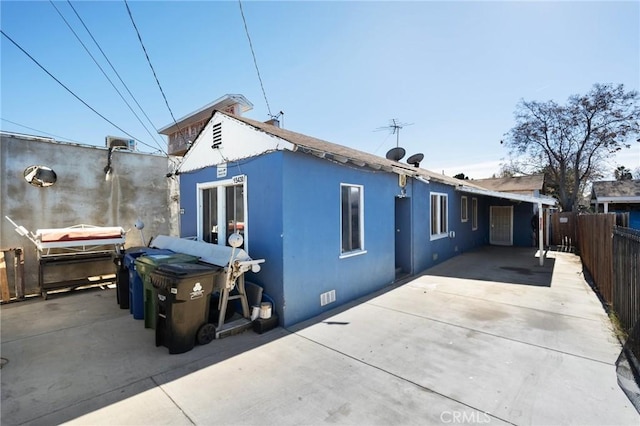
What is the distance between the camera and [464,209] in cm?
1275

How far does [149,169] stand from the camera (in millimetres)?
8539

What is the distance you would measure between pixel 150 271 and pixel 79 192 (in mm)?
4914

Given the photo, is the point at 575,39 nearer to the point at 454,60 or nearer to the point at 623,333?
the point at 454,60

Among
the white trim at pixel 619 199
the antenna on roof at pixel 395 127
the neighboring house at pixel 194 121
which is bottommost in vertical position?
the white trim at pixel 619 199

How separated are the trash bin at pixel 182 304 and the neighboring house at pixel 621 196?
25377 mm

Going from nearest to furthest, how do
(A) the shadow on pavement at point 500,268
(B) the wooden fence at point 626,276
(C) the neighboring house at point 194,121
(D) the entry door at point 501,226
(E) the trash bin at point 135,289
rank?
1. (B) the wooden fence at point 626,276
2. (E) the trash bin at point 135,289
3. (A) the shadow on pavement at point 500,268
4. (D) the entry door at point 501,226
5. (C) the neighboring house at point 194,121

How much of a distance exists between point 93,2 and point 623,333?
1160 cm

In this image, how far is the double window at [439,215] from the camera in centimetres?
995

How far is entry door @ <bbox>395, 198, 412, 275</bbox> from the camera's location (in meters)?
8.44

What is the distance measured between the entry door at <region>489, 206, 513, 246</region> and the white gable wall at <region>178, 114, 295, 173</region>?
48.8 feet

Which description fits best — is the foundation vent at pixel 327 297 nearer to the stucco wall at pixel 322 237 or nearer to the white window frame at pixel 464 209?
the stucco wall at pixel 322 237

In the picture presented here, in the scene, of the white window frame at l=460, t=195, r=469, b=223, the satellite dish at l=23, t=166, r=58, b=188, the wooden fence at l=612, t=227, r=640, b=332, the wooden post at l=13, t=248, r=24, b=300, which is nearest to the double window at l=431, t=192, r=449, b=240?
the white window frame at l=460, t=195, r=469, b=223

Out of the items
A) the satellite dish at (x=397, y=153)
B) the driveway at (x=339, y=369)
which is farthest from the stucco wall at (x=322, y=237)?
the satellite dish at (x=397, y=153)

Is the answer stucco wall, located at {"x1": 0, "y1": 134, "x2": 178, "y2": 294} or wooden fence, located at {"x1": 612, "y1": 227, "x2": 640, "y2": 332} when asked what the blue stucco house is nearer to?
stucco wall, located at {"x1": 0, "y1": 134, "x2": 178, "y2": 294}
